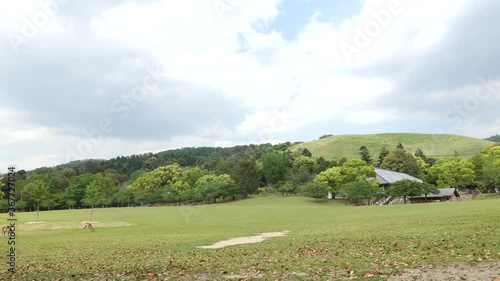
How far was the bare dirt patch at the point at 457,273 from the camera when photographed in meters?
11.1

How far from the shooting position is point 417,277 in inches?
449

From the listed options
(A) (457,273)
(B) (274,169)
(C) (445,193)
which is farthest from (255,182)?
(A) (457,273)

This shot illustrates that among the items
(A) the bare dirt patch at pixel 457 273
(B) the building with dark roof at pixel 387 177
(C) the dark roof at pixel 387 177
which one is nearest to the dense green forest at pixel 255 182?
(B) the building with dark roof at pixel 387 177

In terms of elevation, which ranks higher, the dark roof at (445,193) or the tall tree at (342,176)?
the tall tree at (342,176)

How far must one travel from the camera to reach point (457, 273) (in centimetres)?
1164

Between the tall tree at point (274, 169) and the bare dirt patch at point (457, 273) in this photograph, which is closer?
the bare dirt patch at point (457, 273)

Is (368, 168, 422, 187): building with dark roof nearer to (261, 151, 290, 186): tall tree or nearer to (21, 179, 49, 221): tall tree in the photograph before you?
(261, 151, 290, 186): tall tree

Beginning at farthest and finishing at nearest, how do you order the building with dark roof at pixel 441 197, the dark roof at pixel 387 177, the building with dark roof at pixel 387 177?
1. the dark roof at pixel 387 177
2. the building with dark roof at pixel 387 177
3. the building with dark roof at pixel 441 197

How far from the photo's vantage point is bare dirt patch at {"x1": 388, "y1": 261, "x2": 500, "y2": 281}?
11.1 meters

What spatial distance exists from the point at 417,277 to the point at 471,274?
5.23ft

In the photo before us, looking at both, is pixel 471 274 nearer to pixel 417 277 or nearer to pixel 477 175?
pixel 417 277

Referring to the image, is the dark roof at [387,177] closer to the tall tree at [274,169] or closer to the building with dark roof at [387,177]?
the building with dark roof at [387,177]

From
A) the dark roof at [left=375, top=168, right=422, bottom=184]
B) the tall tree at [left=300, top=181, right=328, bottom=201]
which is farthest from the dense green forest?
the dark roof at [left=375, top=168, right=422, bottom=184]

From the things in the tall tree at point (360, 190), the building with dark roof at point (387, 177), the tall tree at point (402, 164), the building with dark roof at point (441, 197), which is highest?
the tall tree at point (402, 164)
